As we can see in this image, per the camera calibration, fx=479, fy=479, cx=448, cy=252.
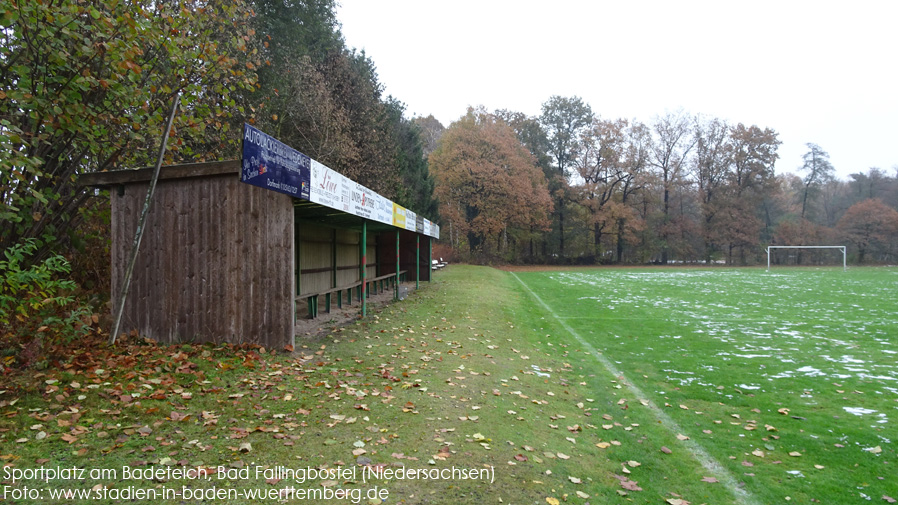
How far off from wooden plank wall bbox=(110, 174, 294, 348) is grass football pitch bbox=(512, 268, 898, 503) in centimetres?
494

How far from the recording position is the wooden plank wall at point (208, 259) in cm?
634

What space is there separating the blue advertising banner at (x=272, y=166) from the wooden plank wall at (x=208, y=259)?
35 centimetres

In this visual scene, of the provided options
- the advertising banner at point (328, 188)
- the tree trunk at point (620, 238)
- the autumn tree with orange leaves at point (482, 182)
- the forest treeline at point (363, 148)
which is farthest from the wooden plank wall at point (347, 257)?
the tree trunk at point (620, 238)

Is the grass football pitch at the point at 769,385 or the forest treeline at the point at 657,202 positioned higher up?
the forest treeline at the point at 657,202

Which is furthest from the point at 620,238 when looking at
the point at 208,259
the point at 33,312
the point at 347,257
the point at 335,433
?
the point at 335,433

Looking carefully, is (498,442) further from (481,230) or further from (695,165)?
(695,165)

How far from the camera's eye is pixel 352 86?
73.8ft

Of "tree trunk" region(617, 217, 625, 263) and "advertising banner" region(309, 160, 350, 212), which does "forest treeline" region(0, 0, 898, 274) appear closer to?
"tree trunk" region(617, 217, 625, 263)

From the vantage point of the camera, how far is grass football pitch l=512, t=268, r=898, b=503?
156 inches

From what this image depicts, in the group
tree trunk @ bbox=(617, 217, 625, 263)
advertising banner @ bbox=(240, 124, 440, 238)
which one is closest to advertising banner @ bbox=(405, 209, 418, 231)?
advertising banner @ bbox=(240, 124, 440, 238)

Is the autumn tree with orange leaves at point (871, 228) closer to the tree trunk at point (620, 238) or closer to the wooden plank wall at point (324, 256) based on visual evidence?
the tree trunk at point (620, 238)

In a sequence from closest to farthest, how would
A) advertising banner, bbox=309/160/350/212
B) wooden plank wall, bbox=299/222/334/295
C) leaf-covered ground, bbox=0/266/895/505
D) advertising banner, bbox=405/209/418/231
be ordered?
leaf-covered ground, bbox=0/266/895/505
advertising banner, bbox=309/160/350/212
wooden plank wall, bbox=299/222/334/295
advertising banner, bbox=405/209/418/231

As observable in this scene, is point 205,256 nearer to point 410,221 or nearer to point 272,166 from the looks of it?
point 272,166

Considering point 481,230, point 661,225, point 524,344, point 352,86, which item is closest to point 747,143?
point 661,225
